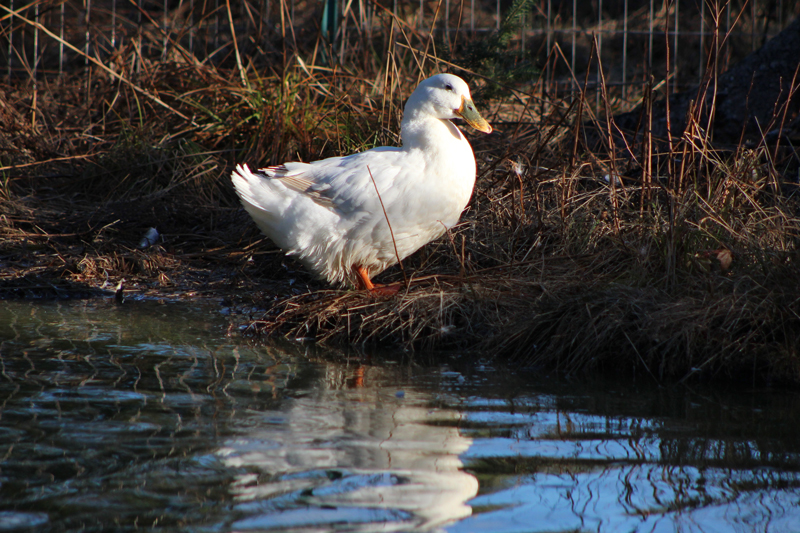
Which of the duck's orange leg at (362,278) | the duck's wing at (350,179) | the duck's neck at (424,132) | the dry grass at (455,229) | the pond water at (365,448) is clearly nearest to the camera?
the pond water at (365,448)

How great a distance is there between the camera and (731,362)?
2992 mm

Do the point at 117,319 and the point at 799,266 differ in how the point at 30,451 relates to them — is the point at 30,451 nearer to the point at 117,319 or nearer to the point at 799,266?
the point at 117,319

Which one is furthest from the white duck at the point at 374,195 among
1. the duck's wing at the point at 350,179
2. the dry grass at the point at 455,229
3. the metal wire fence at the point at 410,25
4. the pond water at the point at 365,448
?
the metal wire fence at the point at 410,25

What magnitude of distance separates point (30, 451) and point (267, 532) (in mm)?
806

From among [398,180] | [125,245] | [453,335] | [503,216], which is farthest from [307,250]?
[125,245]

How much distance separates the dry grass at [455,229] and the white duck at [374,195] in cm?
24

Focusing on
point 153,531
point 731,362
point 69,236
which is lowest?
point 153,531

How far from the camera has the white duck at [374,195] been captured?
374 centimetres

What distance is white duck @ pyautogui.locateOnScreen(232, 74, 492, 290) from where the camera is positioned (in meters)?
3.74

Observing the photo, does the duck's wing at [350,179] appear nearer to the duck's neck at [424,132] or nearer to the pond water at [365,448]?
the duck's neck at [424,132]

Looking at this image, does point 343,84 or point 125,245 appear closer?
point 125,245

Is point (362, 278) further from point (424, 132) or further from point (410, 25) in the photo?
point (410, 25)

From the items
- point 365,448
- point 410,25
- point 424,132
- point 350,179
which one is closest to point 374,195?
point 350,179

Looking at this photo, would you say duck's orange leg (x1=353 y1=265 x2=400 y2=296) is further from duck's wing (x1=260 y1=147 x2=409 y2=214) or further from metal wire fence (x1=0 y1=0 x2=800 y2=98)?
metal wire fence (x1=0 y1=0 x2=800 y2=98)
